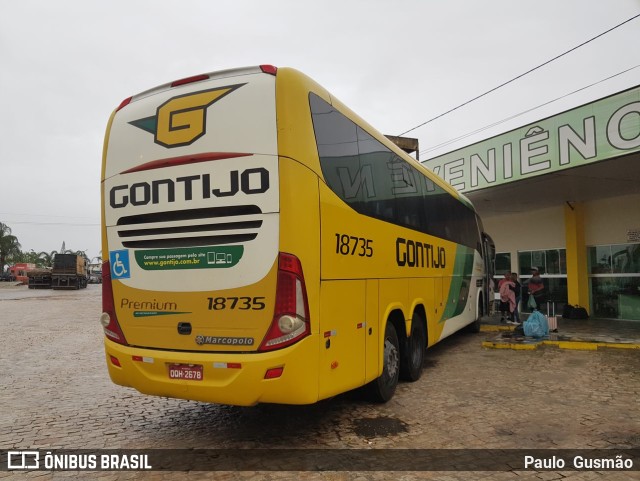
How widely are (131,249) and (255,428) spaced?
2.42 meters

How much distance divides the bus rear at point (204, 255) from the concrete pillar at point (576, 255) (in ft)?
49.0

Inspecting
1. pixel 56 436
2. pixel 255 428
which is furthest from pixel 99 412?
pixel 255 428

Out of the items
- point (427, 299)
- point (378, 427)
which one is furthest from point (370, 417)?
point (427, 299)

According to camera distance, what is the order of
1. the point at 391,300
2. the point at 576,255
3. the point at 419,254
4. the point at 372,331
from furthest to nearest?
1. the point at 576,255
2. the point at 419,254
3. the point at 391,300
4. the point at 372,331

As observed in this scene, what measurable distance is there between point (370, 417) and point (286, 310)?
2.27 meters

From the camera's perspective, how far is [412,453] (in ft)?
14.7

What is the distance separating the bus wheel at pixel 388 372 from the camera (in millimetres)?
5973

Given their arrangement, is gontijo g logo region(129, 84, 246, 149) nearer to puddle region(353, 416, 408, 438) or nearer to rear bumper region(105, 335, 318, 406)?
rear bumper region(105, 335, 318, 406)

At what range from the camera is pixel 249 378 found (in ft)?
13.6

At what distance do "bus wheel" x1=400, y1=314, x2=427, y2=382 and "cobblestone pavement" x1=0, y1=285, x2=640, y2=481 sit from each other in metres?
0.17

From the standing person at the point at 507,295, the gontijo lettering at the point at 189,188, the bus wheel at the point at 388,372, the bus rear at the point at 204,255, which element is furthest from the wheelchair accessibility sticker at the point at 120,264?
the standing person at the point at 507,295

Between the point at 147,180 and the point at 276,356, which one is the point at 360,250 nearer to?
the point at 276,356

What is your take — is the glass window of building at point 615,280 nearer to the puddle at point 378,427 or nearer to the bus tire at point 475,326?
the bus tire at point 475,326

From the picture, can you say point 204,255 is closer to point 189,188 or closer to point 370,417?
A: point 189,188
